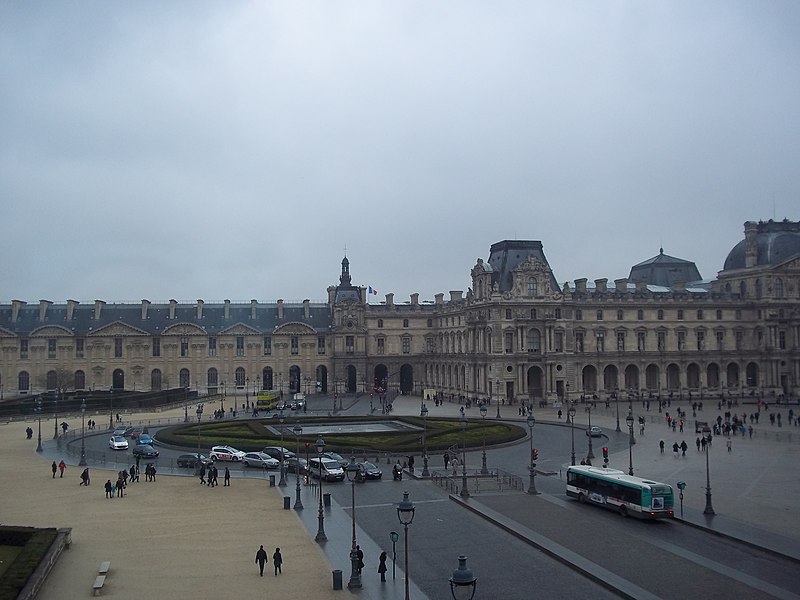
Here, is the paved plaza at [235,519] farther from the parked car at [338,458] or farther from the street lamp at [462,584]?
the street lamp at [462,584]

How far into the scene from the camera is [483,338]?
93.7 metres

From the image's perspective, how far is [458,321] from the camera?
106 metres

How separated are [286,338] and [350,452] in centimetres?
6449

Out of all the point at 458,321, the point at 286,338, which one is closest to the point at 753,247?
the point at 458,321

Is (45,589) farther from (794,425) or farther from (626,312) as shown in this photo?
(626,312)

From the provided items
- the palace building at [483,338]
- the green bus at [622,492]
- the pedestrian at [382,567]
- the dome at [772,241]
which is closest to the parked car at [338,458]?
the green bus at [622,492]

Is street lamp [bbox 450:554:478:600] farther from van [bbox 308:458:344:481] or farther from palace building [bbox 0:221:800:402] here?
palace building [bbox 0:221:800:402]

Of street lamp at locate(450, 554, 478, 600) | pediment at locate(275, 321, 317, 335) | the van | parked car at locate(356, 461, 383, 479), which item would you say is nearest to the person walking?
street lamp at locate(450, 554, 478, 600)

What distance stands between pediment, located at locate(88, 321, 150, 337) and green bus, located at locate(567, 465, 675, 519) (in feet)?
286

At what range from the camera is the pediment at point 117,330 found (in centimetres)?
11244

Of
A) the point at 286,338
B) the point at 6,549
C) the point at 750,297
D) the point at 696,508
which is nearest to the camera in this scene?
the point at 6,549

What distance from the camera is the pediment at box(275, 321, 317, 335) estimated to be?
116000 mm

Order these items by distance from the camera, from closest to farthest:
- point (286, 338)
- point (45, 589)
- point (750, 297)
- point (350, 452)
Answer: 1. point (45, 589)
2. point (350, 452)
3. point (750, 297)
4. point (286, 338)

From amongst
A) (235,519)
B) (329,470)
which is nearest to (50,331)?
(329,470)
